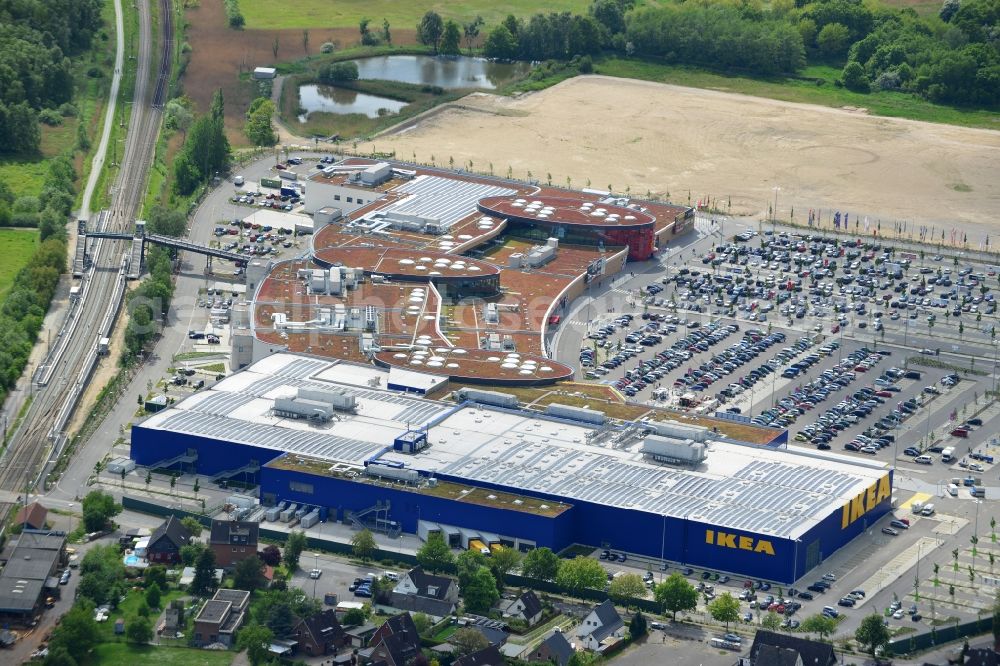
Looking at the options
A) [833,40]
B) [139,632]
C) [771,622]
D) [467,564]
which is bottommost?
[771,622]

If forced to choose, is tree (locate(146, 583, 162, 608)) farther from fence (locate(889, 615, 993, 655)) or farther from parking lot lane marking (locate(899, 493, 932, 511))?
parking lot lane marking (locate(899, 493, 932, 511))

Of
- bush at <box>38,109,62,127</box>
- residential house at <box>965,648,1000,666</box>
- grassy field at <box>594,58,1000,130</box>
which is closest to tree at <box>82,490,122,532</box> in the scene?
residential house at <box>965,648,1000,666</box>

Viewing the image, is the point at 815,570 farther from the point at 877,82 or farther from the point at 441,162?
the point at 877,82

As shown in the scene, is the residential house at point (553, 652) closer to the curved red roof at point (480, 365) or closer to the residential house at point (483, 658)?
the residential house at point (483, 658)

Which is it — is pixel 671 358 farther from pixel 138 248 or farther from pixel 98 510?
pixel 98 510

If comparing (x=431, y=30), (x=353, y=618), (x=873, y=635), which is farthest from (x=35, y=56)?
(x=873, y=635)

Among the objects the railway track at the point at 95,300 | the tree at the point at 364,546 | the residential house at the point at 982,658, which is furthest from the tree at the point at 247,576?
the residential house at the point at 982,658
